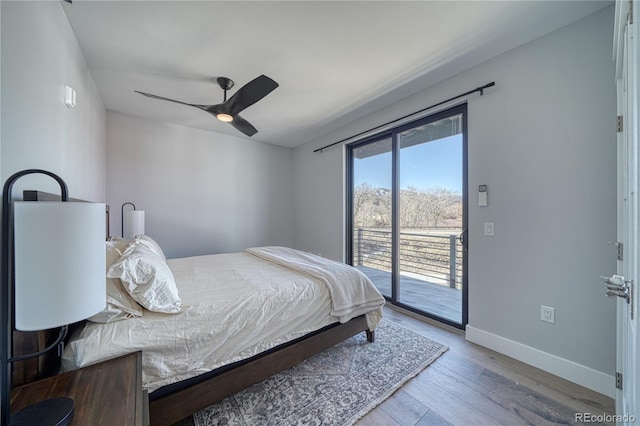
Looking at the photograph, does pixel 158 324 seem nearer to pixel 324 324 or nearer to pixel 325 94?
pixel 324 324

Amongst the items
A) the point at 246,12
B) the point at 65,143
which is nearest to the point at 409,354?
the point at 246,12

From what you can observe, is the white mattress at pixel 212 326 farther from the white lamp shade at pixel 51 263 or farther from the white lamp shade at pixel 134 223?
the white lamp shade at pixel 134 223

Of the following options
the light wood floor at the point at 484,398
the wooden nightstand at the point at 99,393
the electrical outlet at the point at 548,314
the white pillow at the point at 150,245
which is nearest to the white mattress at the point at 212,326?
the wooden nightstand at the point at 99,393

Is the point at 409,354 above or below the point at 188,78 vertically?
below

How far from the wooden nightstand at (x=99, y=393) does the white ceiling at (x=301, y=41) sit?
7.15 feet

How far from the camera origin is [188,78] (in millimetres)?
2477

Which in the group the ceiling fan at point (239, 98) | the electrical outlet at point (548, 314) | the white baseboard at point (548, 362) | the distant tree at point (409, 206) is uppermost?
the ceiling fan at point (239, 98)

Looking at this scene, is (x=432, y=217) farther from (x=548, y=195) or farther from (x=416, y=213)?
(x=548, y=195)

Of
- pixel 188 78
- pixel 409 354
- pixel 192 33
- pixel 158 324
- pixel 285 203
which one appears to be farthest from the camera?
pixel 285 203

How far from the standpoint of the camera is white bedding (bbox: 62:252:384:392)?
120cm

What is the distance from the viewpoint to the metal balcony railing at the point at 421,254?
2674 millimetres

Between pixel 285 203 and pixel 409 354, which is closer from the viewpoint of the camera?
pixel 409 354

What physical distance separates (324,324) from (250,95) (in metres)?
2.02

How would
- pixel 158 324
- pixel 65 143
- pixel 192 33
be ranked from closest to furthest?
pixel 158 324
pixel 65 143
pixel 192 33
